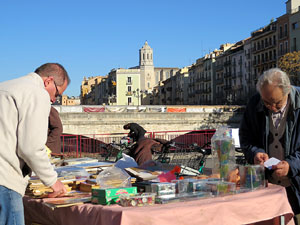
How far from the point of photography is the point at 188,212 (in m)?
3.04

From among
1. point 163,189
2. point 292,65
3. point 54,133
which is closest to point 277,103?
point 163,189

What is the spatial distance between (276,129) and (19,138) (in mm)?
2203

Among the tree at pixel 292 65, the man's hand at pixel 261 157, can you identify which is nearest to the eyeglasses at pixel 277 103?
the man's hand at pixel 261 157

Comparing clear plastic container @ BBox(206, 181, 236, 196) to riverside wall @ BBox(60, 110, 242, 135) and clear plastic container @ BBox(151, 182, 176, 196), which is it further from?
riverside wall @ BBox(60, 110, 242, 135)

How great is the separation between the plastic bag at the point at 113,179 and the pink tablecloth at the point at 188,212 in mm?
382

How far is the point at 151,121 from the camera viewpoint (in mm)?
36719

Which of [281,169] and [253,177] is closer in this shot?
[253,177]

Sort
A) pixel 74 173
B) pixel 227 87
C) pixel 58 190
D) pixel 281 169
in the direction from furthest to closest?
pixel 227 87 < pixel 74 173 < pixel 281 169 < pixel 58 190

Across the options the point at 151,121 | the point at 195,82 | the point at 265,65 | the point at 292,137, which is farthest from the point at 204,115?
the point at 195,82

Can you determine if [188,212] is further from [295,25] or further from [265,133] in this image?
[295,25]

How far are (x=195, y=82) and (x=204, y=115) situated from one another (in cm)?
4884

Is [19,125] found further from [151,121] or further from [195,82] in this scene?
[195,82]

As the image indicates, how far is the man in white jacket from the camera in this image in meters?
2.99

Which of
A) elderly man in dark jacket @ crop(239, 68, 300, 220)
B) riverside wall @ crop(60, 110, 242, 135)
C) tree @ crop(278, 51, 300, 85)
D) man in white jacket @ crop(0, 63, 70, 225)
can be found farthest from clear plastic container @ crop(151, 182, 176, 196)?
tree @ crop(278, 51, 300, 85)
